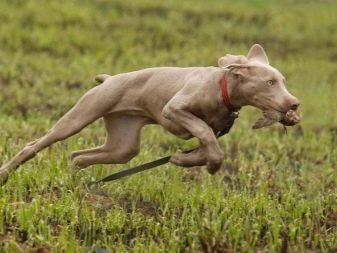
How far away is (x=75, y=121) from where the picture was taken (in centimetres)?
816

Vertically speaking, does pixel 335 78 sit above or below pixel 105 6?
below

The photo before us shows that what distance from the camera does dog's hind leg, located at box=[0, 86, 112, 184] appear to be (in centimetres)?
809

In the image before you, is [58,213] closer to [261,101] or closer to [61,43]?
[261,101]

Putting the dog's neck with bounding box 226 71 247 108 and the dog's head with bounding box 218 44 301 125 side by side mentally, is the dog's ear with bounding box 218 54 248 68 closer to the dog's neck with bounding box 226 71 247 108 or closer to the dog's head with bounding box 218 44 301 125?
the dog's head with bounding box 218 44 301 125

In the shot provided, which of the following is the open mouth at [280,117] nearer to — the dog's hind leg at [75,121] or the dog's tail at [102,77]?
the dog's hind leg at [75,121]

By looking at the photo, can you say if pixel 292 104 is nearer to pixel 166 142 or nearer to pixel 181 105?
pixel 181 105

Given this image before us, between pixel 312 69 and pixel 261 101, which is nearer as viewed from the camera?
pixel 261 101

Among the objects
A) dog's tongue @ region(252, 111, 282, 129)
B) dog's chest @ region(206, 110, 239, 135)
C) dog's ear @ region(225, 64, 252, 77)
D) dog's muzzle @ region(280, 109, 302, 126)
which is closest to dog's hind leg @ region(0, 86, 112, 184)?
dog's chest @ region(206, 110, 239, 135)

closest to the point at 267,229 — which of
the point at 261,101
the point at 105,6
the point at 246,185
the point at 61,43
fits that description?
the point at 261,101

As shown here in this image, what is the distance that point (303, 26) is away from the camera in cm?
2216

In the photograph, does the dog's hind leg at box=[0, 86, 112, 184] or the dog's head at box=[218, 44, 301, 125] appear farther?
the dog's hind leg at box=[0, 86, 112, 184]

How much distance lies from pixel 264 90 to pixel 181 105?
25.5 inches

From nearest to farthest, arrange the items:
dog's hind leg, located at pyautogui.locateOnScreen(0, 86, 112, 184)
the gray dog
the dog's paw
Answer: the gray dog
dog's hind leg, located at pyautogui.locateOnScreen(0, 86, 112, 184)
the dog's paw

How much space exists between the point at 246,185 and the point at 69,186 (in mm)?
1806
